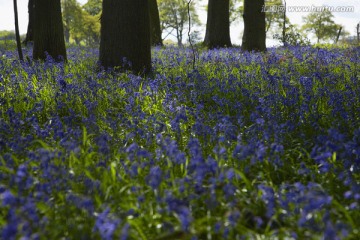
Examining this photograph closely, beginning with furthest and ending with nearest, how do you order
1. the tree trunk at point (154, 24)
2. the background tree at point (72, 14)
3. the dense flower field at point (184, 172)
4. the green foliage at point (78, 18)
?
the green foliage at point (78, 18)
the background tree at point (72, 14)
the tree trunk at point (154, 24)
the dense flower field at point (184, 172)

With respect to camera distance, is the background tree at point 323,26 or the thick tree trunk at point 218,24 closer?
the thick tree trunk at point 218,24

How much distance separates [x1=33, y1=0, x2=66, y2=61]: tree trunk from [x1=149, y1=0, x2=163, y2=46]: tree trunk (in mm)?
8163

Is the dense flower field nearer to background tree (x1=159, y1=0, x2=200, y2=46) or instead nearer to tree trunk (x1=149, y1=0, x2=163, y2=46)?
tree trunk (x1=149, y1=0, x2=163, y2=46)

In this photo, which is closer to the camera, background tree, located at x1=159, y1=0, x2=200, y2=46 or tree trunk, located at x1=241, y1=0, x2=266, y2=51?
tree trunk, located at x1=241, y1=0, x2=266, y2=51

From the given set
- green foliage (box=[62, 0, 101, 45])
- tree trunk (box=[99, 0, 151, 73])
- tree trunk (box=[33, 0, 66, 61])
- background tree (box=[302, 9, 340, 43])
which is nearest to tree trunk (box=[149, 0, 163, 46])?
tree trunk (box=[33, 0, 66, 61])

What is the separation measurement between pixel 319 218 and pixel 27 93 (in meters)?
5.01

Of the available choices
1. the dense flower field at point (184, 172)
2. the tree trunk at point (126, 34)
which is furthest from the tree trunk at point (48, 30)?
the dense flower field at point (184, 172)

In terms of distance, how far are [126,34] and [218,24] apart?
959cm

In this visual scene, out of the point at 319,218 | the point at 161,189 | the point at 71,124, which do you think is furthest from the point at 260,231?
the point at 71,124

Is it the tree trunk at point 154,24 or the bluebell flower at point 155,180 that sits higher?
the tree trunk at point 154,24

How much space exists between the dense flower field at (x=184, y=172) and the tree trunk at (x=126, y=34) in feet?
7.34

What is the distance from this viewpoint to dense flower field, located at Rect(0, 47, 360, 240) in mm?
2322

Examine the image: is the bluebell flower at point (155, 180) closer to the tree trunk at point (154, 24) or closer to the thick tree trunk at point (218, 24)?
the thick tree trunk at point (218, 24)

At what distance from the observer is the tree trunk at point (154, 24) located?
1805cm
